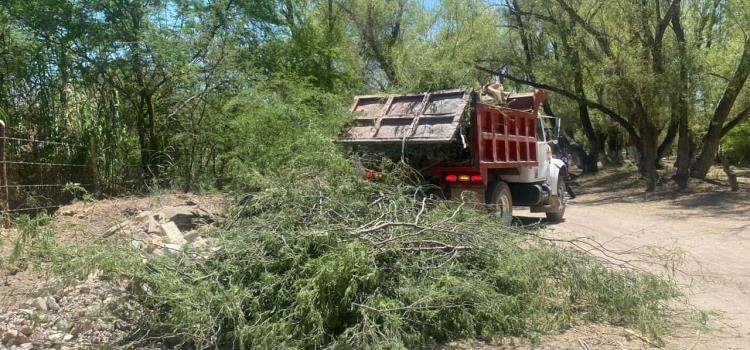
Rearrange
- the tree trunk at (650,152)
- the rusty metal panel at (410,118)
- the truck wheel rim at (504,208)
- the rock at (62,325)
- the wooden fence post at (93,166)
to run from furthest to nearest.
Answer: the tree trunk at (650,152) → the truck wheel rim at (504,208) → the wooden fence post at (93,166) → the rusty metal panel at (410,118) → the rock at (62,325)

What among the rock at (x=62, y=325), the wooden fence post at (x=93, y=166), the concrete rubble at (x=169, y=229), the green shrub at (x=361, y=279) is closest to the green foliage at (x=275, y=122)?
the concrete rubble at (x=169, y=229)

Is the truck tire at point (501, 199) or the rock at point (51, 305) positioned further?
the truck tire at point (501, 199)

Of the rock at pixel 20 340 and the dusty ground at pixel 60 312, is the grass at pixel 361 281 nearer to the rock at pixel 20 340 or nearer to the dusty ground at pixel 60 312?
the dusty ground at pixel 60 312

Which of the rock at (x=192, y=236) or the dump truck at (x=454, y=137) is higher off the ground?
the dump truck at (x=454, y=137)

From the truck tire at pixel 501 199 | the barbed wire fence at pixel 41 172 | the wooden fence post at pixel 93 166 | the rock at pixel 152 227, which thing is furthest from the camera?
the truck tire at pixel 501 199

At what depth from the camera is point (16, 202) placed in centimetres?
898

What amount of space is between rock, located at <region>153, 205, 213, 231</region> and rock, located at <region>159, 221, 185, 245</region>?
26.1 inches

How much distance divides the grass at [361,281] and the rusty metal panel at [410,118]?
3.59m

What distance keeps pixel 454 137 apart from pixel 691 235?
18.9 ft

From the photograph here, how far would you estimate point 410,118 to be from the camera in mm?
10250

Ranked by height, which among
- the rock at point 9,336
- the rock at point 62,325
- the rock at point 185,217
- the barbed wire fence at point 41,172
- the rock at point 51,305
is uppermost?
the barbed wire fence at point 41,172

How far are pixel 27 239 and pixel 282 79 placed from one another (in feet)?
23.5

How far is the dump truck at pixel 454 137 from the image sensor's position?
A: 998 cm

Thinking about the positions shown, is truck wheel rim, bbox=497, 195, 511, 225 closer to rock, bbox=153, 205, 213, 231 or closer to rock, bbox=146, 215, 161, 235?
rock, bbox=153, 205, 213, 231
